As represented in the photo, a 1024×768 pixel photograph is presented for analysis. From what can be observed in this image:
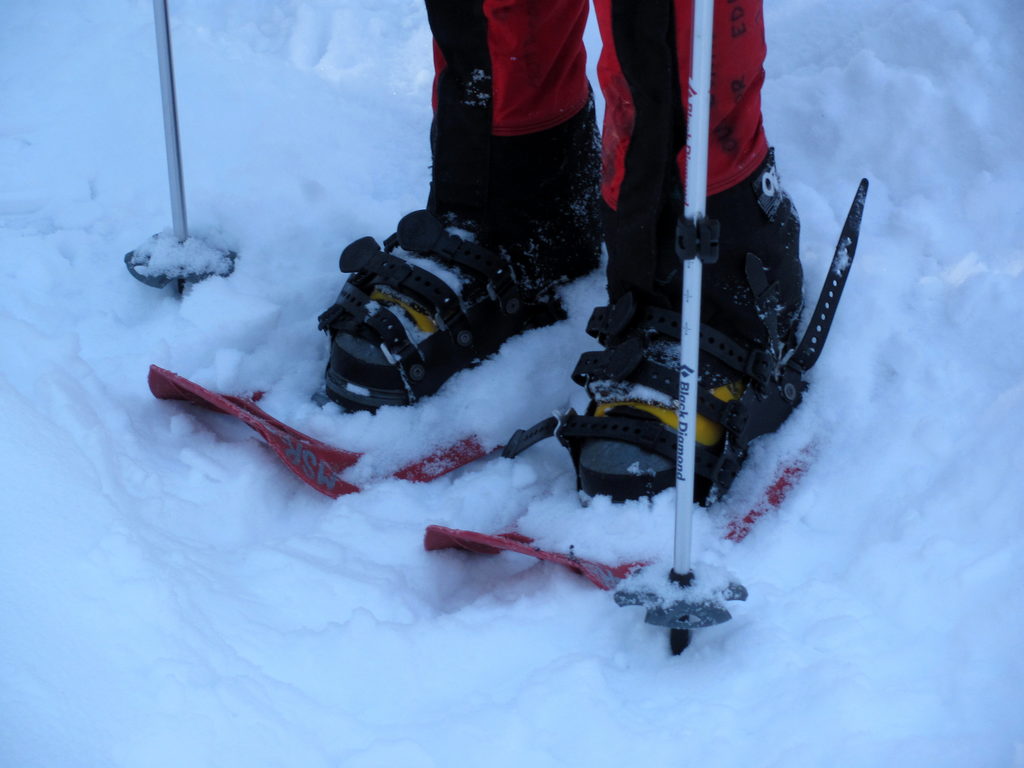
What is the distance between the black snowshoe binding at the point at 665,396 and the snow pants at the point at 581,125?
7 centimetres

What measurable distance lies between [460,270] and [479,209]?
0.13 metres

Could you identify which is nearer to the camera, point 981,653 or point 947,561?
point 981,653

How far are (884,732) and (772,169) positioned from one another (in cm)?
92

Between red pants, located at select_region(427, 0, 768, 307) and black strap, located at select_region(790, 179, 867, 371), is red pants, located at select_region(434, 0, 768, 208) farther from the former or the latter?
black strap, located at select_region(790, 179, 867, 371)

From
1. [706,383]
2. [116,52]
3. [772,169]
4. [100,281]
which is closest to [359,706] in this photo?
[706,383]

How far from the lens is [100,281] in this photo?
2100 mm

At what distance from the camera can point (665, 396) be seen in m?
1.60

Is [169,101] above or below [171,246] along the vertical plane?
above

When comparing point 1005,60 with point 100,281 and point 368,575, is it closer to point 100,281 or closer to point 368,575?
point 368,575

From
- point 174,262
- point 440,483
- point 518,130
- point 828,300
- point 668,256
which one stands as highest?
point 518,130

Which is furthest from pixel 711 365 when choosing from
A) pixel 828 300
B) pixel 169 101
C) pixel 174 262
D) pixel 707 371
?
pixel 169 101

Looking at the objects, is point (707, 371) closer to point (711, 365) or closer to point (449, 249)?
point (711, 365)

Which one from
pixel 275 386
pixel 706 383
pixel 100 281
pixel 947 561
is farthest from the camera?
pixel 100 281

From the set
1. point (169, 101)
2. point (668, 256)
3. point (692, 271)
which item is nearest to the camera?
point (692, 271)
